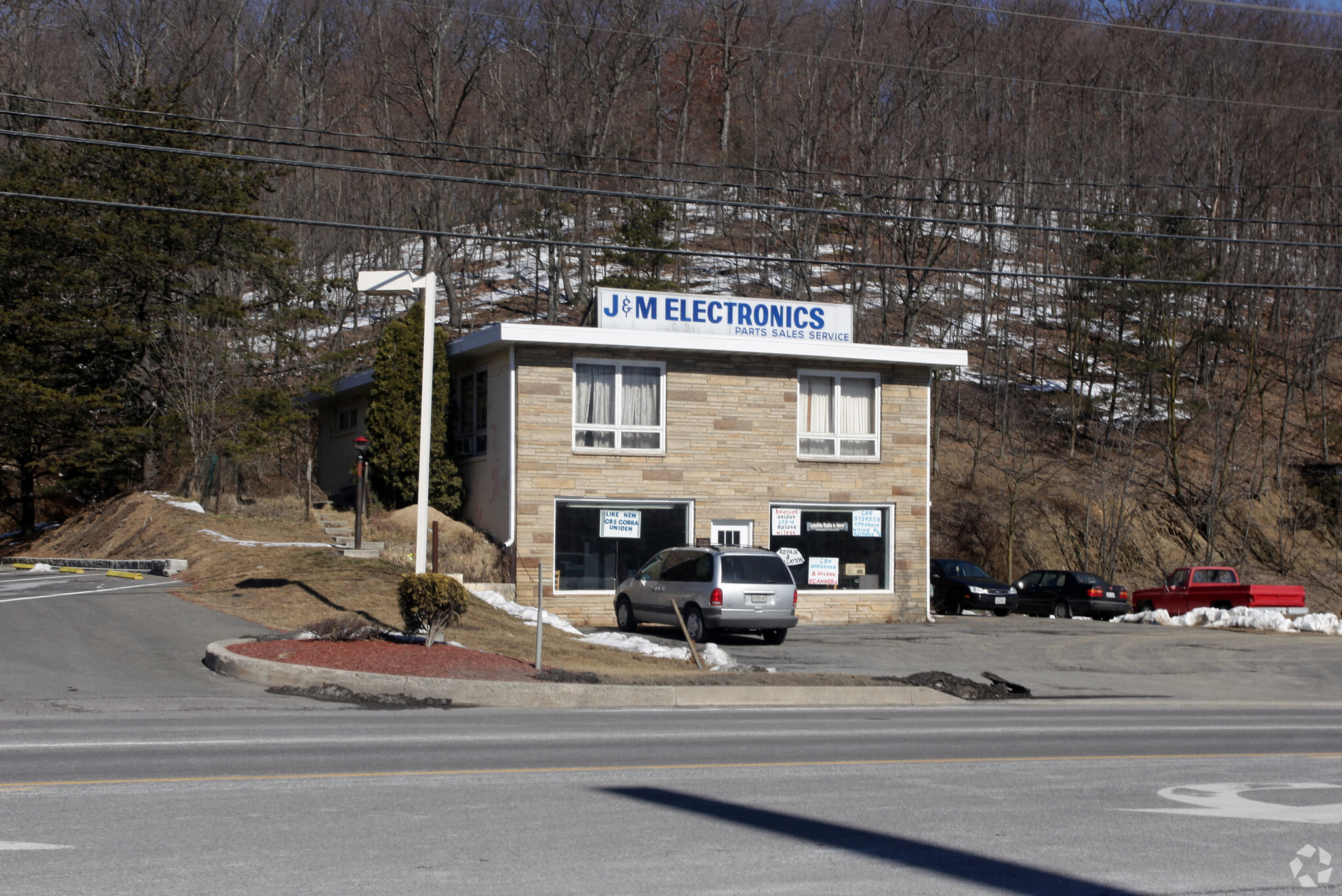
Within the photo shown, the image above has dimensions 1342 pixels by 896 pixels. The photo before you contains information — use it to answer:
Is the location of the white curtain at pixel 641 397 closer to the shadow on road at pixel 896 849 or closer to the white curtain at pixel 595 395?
the white curtain at pixel 595 395

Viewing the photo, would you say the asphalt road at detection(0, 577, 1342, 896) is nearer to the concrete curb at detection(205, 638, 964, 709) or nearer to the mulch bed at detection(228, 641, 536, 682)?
the concrete curb at detection(205, 638, 964, 709)

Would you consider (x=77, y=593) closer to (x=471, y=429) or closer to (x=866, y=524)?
(x=471, y=429)

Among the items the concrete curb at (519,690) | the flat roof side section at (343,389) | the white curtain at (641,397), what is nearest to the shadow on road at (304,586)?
the concrete curb at (519,690)

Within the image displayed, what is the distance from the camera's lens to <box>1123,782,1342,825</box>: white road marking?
8133 mm

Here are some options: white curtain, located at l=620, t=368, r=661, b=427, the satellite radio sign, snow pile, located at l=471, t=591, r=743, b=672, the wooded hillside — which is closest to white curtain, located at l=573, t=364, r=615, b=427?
white curtain, located at l=620, t=368, r=661, b=427

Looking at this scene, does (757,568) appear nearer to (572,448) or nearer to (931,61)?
(572,448)

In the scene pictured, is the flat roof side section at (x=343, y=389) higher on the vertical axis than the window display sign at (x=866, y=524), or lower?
higher

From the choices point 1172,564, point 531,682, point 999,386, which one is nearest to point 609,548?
point 531,682

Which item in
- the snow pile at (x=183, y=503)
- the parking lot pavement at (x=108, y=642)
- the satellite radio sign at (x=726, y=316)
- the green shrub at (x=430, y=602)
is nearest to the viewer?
the parking lot pavement at (x=108, y=642)

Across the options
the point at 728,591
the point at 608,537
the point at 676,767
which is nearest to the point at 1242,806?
the point at 676,767

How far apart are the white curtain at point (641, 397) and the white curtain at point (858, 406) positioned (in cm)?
456

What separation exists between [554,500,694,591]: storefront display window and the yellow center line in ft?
52.3

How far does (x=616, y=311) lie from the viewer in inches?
1060

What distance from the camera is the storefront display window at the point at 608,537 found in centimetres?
2602
